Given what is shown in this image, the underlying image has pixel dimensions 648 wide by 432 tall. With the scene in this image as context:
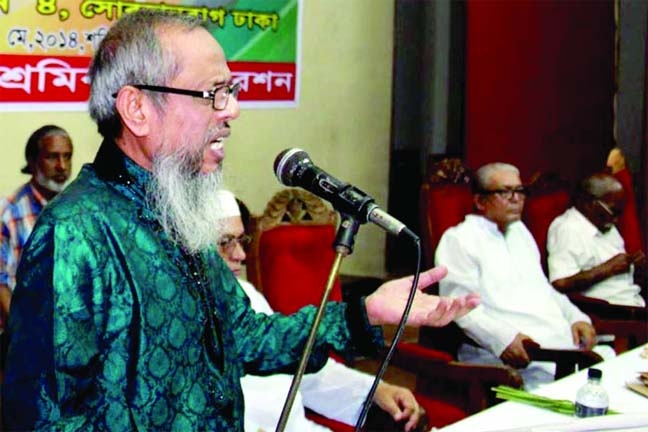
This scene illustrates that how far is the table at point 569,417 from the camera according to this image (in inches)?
66.1

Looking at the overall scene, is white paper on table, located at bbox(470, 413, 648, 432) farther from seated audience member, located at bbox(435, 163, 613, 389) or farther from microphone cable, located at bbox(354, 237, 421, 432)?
seated audience member, located at bbox(435, 163, 613, 389)

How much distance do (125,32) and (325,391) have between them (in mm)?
1375

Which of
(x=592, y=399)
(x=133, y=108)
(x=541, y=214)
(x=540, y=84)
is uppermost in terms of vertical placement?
(x=540, y=84)

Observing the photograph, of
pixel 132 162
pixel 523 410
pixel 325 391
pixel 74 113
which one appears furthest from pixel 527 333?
pixel 132 162

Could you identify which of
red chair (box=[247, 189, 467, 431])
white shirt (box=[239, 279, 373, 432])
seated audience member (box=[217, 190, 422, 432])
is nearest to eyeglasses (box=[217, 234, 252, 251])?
A: seated audience member (box=[217, 190, 422, 432])

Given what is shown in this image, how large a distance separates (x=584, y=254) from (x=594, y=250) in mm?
68

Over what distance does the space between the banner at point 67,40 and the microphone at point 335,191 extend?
47.5 inches

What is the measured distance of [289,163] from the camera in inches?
56.7

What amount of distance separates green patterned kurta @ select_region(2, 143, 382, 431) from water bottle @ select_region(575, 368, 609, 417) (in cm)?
83

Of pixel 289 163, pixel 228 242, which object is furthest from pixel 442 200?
pixel 289 163

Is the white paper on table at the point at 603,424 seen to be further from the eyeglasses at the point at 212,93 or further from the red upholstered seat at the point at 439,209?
the red upholstered seat at the point at 439,209

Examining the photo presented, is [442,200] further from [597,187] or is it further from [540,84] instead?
[540,84]

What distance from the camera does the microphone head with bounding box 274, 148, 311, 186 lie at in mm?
1438

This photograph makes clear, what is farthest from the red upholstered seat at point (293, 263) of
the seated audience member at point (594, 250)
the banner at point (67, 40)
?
the seated audience member at point (594, 250)
